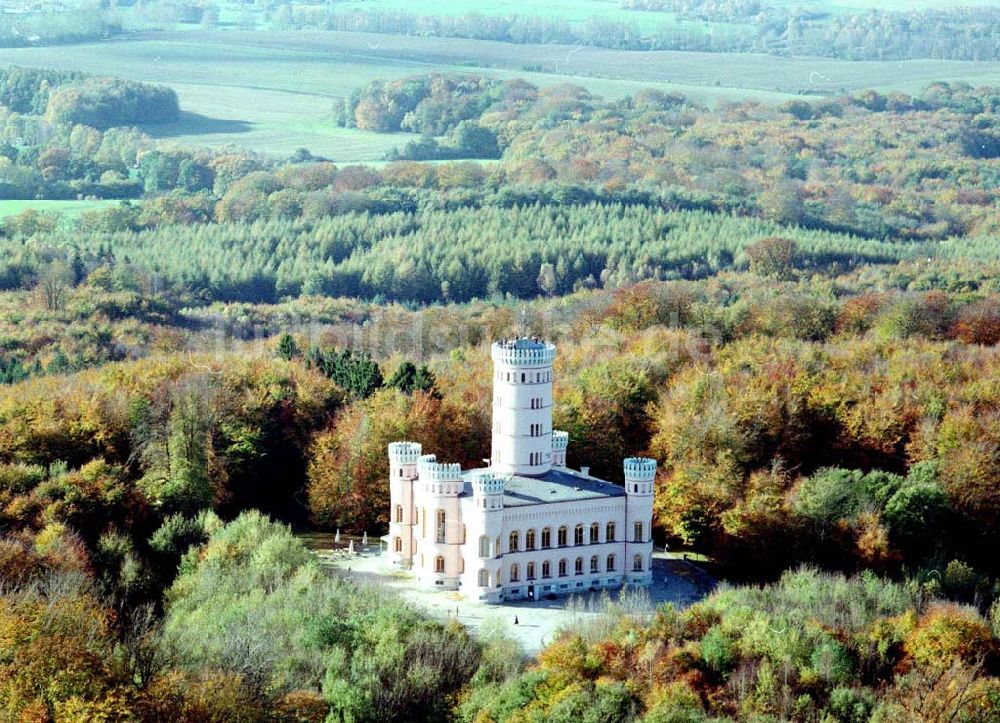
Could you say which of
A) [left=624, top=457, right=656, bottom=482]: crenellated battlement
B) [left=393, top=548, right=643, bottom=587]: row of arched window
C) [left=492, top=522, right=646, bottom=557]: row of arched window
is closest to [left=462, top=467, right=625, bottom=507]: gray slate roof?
[left=624, top=457, right=656, bottom=482]: crenellated battlement

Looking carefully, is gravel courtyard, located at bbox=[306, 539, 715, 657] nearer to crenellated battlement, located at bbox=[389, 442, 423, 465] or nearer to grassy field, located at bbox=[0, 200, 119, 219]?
crenellated battlement, located at bbox=[389, 442, 423, 465]

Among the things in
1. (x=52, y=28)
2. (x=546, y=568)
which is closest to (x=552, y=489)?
(x=546, y=568)

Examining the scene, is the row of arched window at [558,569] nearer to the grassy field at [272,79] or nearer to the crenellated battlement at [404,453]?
the crenellated battlement at [404,453]

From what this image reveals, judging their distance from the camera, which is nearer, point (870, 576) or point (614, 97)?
point (870, 576)

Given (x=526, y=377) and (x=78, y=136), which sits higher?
(x=526, y=377)

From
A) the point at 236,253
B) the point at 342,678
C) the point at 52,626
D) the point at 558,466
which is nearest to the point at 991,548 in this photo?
the point at 558,466

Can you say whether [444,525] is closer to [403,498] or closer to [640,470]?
[403,498]

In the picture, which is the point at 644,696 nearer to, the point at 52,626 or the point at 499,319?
the point at 52,626
